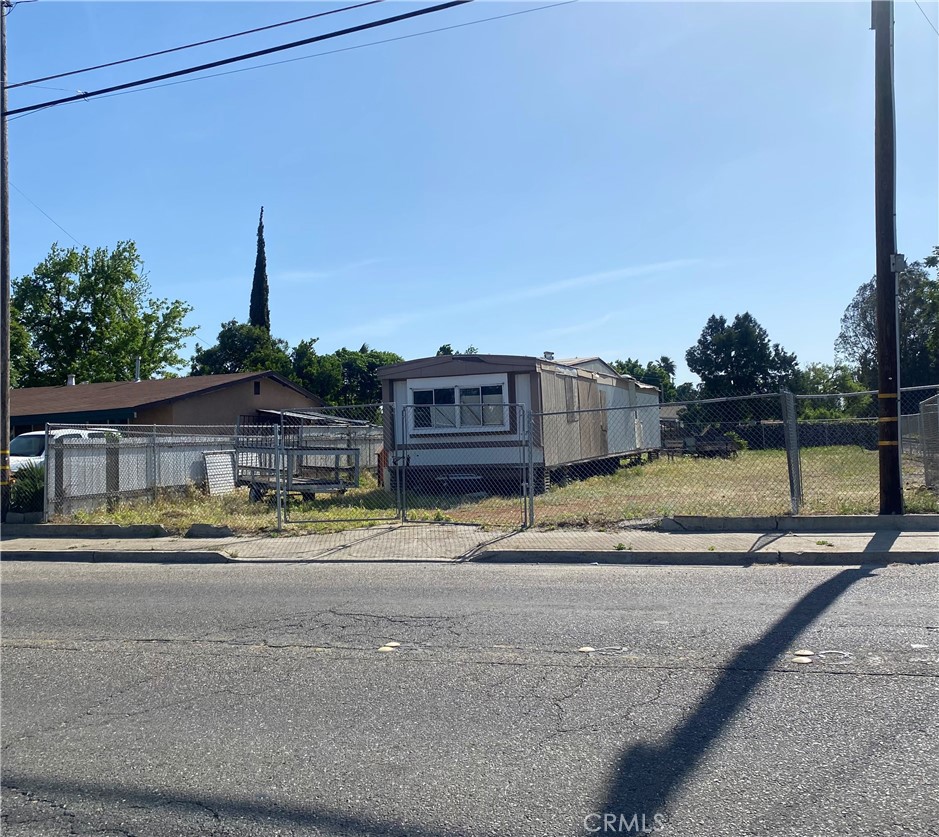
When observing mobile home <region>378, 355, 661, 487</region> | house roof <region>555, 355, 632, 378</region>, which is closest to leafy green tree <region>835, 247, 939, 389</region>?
house roof <region>555, 355, 632, 378</region>

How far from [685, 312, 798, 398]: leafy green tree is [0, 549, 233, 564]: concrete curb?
4370 centimetres

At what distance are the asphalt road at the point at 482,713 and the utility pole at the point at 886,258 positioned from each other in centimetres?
383

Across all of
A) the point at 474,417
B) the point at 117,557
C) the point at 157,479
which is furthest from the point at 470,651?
the point at 157,479

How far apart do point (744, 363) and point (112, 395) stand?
123ft

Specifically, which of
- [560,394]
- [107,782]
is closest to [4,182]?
[560,394]

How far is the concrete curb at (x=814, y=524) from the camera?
11297 millimetres

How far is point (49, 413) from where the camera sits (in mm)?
25391

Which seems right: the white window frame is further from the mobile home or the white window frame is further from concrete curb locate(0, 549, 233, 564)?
concrete curb locate(0, 549, 233, 564)

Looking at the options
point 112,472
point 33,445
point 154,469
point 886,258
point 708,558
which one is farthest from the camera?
point 33,445

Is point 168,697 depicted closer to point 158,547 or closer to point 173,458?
point 158,547

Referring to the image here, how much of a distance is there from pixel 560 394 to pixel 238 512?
26.6 feet

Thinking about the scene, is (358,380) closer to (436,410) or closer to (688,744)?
(436,410)

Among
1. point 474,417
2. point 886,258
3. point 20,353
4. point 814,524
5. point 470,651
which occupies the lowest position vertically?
point 470,651

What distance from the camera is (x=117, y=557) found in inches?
469
